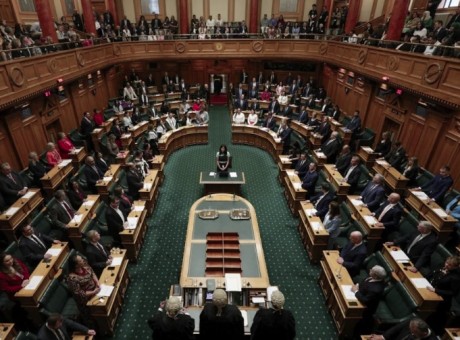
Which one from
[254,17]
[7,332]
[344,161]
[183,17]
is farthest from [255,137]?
[7,332]

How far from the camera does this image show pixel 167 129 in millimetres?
12945

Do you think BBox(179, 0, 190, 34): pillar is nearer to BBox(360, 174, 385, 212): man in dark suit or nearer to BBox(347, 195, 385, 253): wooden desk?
BBox(360, 174, 385, 212): man in dark suit

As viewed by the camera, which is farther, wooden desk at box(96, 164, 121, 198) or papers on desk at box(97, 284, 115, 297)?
wooden desk at box(96, 164, 121, 198)

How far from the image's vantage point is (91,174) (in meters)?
8.34

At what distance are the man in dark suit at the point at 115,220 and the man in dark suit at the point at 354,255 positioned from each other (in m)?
4.70

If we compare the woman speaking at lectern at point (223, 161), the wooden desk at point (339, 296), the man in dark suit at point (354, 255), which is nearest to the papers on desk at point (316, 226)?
the wooden desk at point (339, 296)

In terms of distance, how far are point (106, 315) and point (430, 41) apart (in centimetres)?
1046

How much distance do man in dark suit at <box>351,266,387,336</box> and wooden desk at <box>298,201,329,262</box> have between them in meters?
1.63

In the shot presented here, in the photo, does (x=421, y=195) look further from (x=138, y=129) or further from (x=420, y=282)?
(x=138, y=129)

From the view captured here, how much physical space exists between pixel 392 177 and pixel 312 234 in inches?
123

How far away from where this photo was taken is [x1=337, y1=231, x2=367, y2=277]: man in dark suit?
5.39 metres

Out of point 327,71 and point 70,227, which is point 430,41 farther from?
point 70,227

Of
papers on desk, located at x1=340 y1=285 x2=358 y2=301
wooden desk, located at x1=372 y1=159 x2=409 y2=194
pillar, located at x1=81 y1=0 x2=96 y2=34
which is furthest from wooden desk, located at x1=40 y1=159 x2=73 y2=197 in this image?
wooden desk, located at x1=372 y1=159 x2=409 y2=194

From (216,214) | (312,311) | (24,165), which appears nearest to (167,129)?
(24,165)
